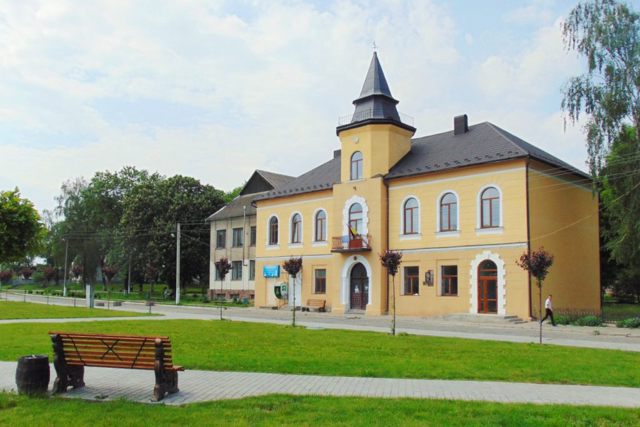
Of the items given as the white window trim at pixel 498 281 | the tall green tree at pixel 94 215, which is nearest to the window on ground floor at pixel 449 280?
the white window trim at pixel 498 281

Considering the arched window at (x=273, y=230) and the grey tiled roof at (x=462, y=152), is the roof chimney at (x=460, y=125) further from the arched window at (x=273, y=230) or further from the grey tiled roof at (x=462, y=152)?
the arched window at (x=273, y=230)

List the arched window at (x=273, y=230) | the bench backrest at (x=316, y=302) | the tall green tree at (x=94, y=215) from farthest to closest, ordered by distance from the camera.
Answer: the tall green tree at (x=94, y=215) < the arched window at (x=273, y=230) < the bench backrest at (x=316, y=302)

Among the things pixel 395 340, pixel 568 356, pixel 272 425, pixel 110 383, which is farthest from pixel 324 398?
pixel 395 340

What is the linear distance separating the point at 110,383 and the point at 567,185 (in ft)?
93.0

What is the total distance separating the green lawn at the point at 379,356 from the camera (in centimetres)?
1112

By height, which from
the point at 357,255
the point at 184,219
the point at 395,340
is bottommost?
the point at 395,340

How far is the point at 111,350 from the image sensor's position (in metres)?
9.16

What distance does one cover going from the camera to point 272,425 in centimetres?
697

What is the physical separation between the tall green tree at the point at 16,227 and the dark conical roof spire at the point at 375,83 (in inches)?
908

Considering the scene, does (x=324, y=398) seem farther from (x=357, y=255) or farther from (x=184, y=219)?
A: (x=184, y=219)

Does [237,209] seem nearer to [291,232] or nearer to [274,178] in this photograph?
[274,178]

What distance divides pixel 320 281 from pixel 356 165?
7757 millimetres

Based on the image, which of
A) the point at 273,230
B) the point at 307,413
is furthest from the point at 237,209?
the point at 307,413

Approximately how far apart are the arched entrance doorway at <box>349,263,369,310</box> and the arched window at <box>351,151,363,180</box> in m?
5.29
